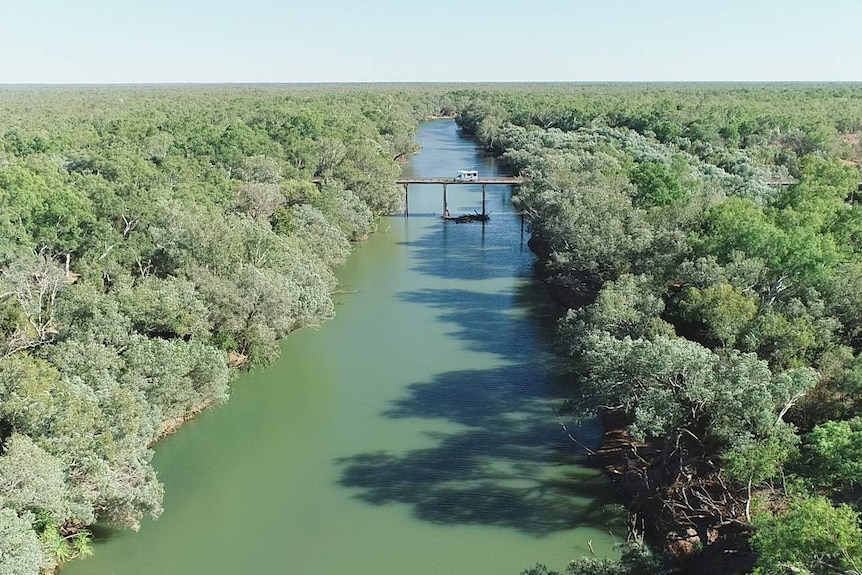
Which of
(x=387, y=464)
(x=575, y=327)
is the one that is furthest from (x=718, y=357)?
(x=387, y=464)

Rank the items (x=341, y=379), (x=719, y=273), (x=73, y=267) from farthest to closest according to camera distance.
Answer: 1. (x=73, y=267)
2. (x=341, y=379)
3. (x=719, y=273)

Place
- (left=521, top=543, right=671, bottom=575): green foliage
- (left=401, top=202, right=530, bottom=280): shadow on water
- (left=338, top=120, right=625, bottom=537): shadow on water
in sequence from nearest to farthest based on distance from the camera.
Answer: (left=521, top=543, right=671, bottom=575): green foliage
(left=338, top=120, right=625, bottom=537): shadow on water
(left=401, top=202, right=530, bottom=280): shadow on water

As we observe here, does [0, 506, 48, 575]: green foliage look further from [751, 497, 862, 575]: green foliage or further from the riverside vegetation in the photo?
[751, 497, 862, 575]: green foliage

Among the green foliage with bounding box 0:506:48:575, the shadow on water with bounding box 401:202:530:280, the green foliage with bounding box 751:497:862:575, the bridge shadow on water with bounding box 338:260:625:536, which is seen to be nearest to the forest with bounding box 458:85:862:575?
the green foliage with bounding box 751:497:862:575

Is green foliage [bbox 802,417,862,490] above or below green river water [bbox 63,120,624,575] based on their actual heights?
above

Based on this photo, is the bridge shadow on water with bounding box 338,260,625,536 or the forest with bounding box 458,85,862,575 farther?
the bridge shadow on water with bounding box 338,260,625,536

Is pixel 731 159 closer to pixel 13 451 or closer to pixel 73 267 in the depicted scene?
pixel 73 267

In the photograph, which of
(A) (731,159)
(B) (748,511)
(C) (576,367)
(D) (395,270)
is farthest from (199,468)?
(A) (731,159)
